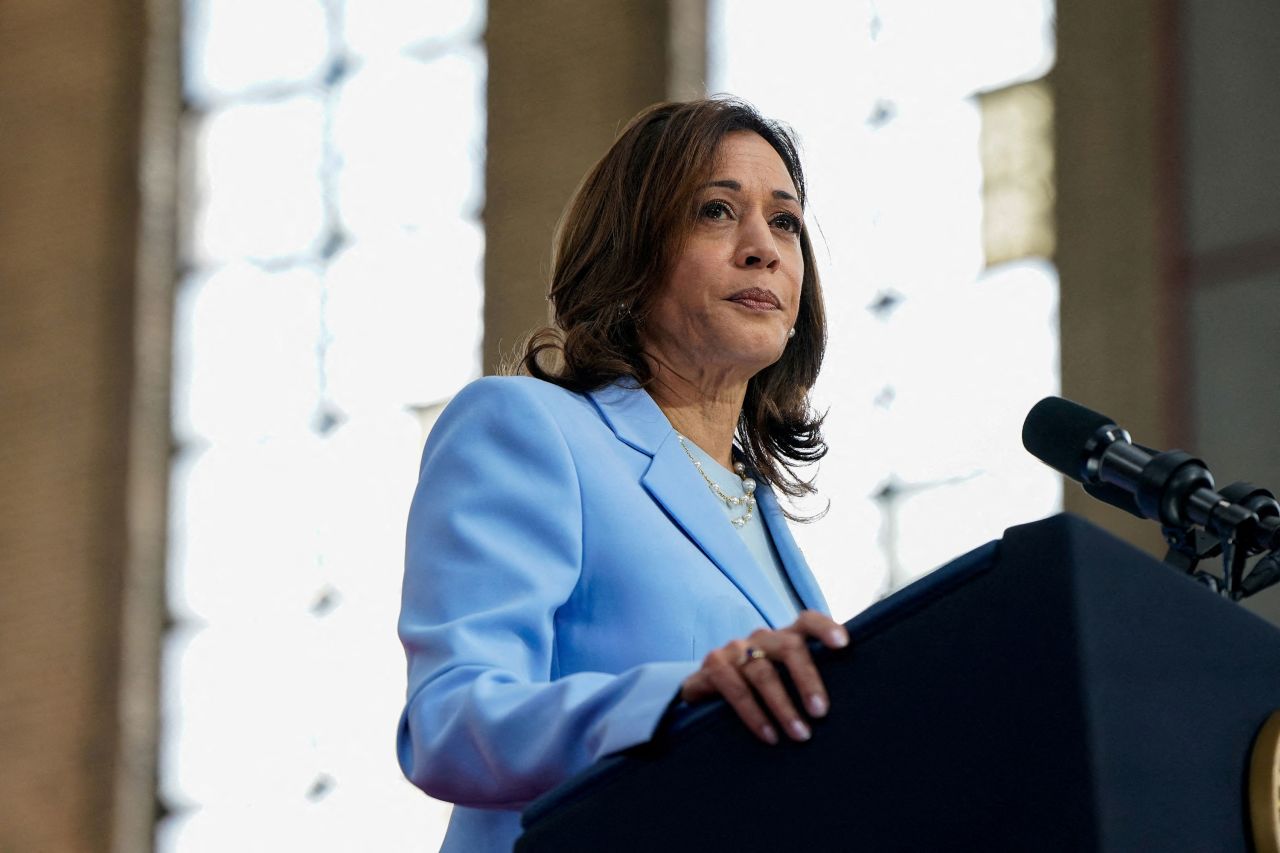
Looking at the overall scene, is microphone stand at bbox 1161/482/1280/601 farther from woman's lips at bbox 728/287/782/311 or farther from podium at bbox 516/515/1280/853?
woman's lips at bbox 728/287/782/311

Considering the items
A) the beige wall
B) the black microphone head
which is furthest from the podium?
the beige wall

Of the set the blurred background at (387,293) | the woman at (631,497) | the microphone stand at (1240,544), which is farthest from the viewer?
the blurred background at (387,293)

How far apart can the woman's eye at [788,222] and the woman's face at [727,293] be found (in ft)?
0.05

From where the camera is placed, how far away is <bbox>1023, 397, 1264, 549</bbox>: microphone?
6.09 ft

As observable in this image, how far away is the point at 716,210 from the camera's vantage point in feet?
8.83

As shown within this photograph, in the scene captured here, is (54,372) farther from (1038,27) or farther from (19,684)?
(1038,27)

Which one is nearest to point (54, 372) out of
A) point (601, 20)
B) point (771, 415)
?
point (601, 20)

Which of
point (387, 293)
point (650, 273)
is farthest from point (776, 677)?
point (387, 293)

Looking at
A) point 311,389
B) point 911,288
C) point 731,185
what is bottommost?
point 311,389

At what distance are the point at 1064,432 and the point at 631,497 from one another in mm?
459

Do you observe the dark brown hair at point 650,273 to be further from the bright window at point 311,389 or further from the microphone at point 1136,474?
the bright window at point 311,389

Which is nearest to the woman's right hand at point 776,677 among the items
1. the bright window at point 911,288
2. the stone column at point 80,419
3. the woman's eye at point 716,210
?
the woman's eye at point 716,210

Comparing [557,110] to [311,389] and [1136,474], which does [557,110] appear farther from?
[1136,474]

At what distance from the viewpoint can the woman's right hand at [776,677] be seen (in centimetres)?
142
